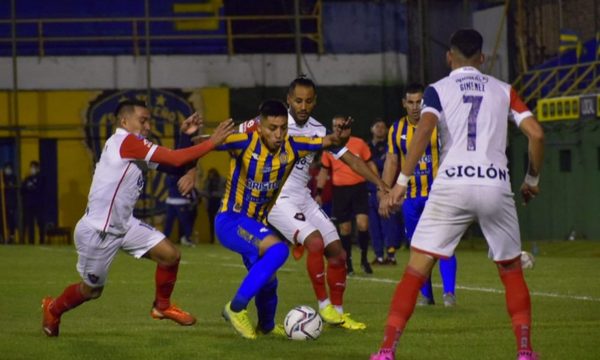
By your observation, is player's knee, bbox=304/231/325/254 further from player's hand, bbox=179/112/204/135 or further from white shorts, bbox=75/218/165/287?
player's hand, bbox=179/112/204/135

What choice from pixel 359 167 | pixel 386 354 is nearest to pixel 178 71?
pixel 359 167

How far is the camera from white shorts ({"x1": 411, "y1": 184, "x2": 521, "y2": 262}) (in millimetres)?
9305

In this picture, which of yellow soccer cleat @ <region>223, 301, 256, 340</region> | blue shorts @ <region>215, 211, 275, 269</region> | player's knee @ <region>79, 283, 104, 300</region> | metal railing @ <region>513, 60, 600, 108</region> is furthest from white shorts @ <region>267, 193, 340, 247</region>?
metal railing @ <region>513, 60, 600, 108</region>

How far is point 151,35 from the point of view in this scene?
36.2 metres

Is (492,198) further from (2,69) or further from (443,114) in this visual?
(2,69)

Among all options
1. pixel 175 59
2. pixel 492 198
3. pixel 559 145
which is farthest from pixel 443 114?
pixel 175 59

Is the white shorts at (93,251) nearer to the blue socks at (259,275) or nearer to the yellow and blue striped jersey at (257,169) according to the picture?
the yellow and blue striped jersey at (257,169)

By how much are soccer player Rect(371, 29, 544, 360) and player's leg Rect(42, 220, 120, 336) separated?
3358 millimetres

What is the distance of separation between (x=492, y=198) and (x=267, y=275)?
8.32 ft

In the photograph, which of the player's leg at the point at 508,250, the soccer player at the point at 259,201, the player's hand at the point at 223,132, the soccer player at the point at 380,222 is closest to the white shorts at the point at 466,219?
the player's leg at the point at 508,250

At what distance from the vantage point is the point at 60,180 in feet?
115

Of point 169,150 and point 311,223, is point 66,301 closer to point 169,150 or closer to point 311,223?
point 169,150

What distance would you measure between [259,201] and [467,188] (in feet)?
9.36

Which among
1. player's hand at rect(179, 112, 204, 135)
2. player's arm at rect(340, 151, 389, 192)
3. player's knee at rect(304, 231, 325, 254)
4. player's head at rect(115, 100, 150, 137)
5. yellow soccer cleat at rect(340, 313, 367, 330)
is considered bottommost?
yellow soccer cleat at rect(340, 313, 367, 330)
